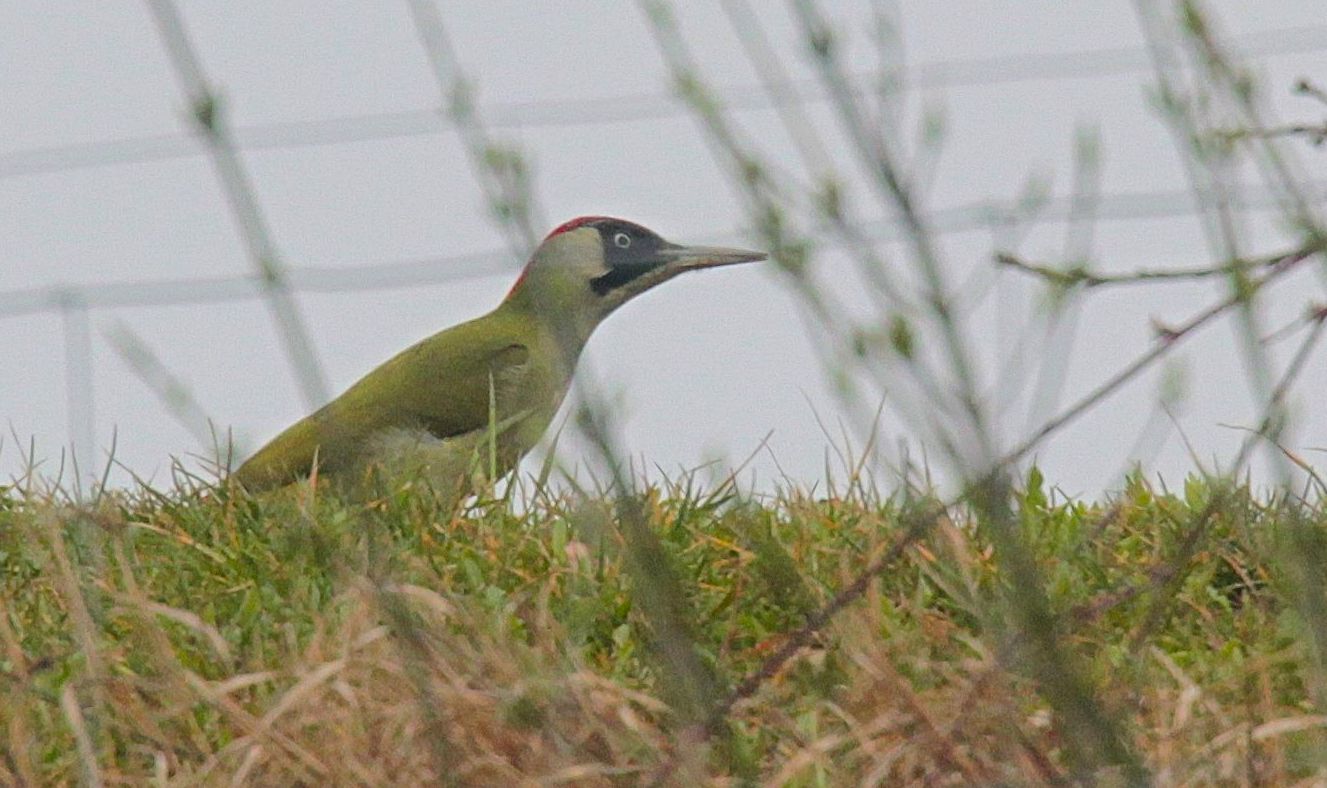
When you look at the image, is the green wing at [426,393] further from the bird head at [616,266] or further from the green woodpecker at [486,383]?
the bird head at [616,266]

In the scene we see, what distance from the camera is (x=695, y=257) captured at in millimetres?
8086

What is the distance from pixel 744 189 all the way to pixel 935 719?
1660 millimetres

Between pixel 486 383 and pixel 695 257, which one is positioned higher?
pixel 695 257

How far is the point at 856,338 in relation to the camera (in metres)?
2.63

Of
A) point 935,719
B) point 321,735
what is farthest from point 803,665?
point 321,735

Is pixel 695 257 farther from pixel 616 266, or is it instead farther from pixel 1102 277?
pixel 1102 277

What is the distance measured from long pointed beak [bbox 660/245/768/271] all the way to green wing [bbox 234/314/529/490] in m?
0.81

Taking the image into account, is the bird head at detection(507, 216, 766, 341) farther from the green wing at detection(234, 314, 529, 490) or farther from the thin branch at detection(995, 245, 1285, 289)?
the thin branch at detection(995, 245, 1285, 289)

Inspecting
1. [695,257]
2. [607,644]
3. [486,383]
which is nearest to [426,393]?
[486,383]

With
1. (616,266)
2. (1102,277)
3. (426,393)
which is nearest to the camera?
(1102,277)

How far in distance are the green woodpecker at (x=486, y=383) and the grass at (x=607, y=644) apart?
2.18 ft

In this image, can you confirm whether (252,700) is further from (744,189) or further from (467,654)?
(744,189)

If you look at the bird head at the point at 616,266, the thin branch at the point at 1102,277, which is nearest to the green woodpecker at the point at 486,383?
the bird head at the point at 616,266

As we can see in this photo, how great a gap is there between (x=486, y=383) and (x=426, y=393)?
0.21m
